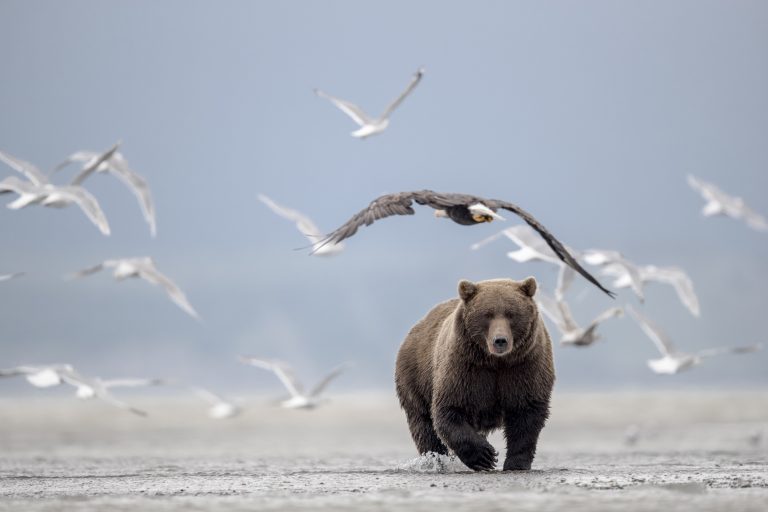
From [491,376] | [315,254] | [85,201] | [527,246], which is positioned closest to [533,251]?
[527,246]

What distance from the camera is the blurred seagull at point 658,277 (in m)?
21.9

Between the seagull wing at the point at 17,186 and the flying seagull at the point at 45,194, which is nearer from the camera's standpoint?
the seagull wing at the point at 17,186

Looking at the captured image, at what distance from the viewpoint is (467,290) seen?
12.7m

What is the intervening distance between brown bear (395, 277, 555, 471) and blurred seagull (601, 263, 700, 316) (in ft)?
27.4

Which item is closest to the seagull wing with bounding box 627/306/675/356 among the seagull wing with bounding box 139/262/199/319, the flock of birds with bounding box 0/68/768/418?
the flock of birds with bounding box 0/68/768/418

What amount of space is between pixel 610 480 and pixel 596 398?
3323 cm

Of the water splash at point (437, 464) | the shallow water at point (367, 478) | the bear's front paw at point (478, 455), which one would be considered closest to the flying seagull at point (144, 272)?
the shallow water at point (367, 478)

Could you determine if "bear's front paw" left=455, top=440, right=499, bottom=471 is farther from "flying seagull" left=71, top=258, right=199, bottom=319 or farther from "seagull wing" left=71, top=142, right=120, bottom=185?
"flying seagull" left=71, top=258, right=199, bottom=319

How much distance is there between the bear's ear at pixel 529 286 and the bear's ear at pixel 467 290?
1.24 feet

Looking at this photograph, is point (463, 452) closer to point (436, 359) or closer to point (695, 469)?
point (436, 359)

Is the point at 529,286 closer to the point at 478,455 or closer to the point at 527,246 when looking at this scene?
the point at 478,455

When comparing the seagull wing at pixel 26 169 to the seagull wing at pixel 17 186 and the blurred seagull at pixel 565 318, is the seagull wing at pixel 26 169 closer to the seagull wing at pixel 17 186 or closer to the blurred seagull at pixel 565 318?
the seagull wing at pixel 17 186

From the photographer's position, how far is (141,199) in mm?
22594

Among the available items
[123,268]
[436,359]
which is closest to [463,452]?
[436,359]
